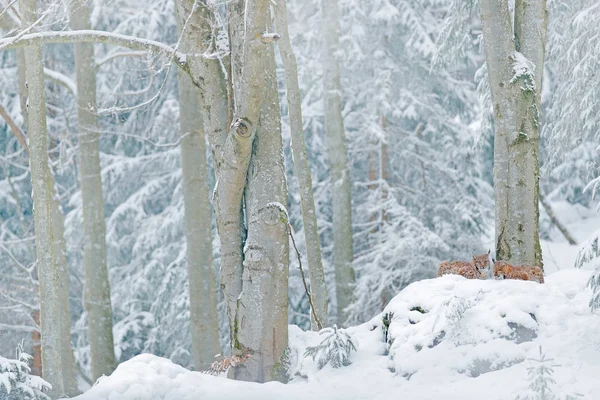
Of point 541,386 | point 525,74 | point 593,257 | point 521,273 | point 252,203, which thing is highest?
point 525,74

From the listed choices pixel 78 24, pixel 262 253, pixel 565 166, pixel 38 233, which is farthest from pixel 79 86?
pixel 565 166

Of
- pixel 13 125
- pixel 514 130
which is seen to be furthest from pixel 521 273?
pixel 13 125

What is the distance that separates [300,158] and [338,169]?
4839 millimetres

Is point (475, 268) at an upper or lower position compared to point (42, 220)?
lower

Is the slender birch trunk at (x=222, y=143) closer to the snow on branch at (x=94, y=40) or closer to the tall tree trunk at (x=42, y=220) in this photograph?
the snow on branch at (x=94, y=40)

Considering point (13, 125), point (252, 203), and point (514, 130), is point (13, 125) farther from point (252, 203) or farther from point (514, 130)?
point (514, 130)

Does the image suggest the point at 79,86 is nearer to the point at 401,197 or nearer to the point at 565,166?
the point at 401,197

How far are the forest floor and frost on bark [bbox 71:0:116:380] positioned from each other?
17.8 ft

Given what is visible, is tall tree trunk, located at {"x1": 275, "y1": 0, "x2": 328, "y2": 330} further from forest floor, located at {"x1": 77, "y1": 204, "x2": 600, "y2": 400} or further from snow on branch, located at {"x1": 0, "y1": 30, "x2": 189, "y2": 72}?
Result: forest floor, located at {"x1": 77, "y1": 204, "x2": 600, "y2": 400}

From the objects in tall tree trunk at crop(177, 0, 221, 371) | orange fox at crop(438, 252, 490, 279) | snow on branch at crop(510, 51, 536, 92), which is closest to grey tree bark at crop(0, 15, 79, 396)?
tall tree trunk at crop(177, 0, 221, 371)

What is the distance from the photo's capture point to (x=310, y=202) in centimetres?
1057

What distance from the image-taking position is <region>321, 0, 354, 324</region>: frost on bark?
14.9 m

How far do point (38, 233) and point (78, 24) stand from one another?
517cm

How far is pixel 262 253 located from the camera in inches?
271
